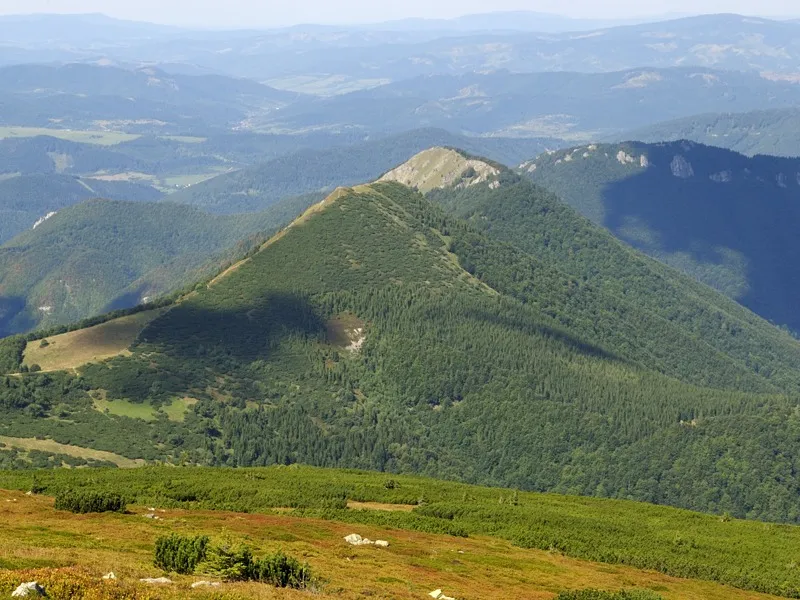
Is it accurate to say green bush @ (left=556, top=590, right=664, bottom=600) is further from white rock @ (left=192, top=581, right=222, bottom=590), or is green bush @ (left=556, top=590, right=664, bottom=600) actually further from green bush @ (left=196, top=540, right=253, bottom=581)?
white rock @ (left=192, top=581, right=222, bottom=590)

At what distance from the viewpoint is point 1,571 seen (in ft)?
178

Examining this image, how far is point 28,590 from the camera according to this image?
165ft

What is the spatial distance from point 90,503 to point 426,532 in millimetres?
33044

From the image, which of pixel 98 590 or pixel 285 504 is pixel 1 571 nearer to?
pixel 98 590

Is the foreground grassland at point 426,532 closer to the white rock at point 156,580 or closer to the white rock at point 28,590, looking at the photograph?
the white rock at point 156,580

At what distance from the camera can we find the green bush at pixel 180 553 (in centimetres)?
6444

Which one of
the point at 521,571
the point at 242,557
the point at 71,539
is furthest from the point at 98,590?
the point at 521,571

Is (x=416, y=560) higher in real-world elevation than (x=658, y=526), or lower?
higher

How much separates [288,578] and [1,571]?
56.7ft

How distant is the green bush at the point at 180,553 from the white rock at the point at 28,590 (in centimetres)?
1367

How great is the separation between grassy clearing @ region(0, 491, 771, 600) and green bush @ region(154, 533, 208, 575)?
1422 mm

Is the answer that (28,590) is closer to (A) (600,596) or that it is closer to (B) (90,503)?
(A) (600,596)

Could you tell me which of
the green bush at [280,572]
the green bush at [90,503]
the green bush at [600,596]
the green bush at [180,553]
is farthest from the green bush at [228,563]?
the green bush at [90,503]

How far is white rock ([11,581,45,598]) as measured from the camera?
49844 mm
